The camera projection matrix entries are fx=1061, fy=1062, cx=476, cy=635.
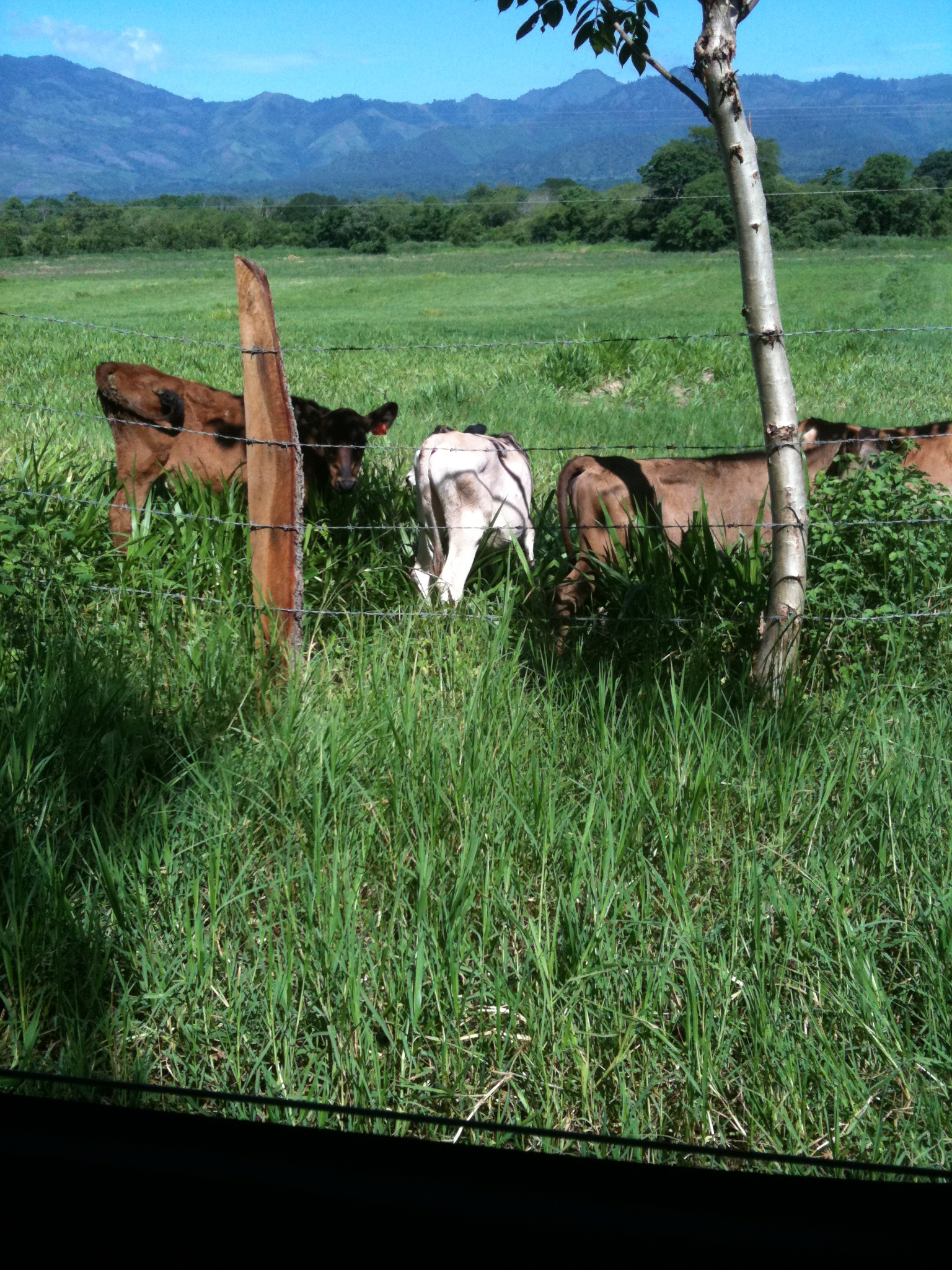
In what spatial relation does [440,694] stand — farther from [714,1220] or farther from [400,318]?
[400,318]

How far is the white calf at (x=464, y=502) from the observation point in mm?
5770

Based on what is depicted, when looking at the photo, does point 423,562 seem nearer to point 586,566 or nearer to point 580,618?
point 586,566

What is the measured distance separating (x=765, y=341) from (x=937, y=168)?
114941 millimetres

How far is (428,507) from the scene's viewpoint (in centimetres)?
600

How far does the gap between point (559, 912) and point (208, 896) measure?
3.07 ft

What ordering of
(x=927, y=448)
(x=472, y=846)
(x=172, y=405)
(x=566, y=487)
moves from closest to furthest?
1. (x=472, y=846)
2. (x=566, y=487)
3. (x=927, y=448)
4. (x=172, y=405)

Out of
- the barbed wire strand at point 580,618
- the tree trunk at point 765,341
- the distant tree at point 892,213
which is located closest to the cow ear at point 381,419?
the barbed wire strand at point 580,618

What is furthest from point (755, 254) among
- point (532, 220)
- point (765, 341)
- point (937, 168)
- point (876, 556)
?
point (937, 168)

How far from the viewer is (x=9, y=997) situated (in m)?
2.54

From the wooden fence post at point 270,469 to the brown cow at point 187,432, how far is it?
1.87 metres

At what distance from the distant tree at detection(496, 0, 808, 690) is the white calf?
6.06ft

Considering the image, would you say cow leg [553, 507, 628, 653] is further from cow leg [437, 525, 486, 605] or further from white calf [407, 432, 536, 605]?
cow leg [437, 525, 486, 605]

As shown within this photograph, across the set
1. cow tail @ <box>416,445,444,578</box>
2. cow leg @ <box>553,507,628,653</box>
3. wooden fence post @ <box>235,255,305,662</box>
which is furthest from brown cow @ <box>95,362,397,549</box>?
wooden fence post @ <box>235,255,305,662</box>

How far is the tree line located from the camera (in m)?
71.4
